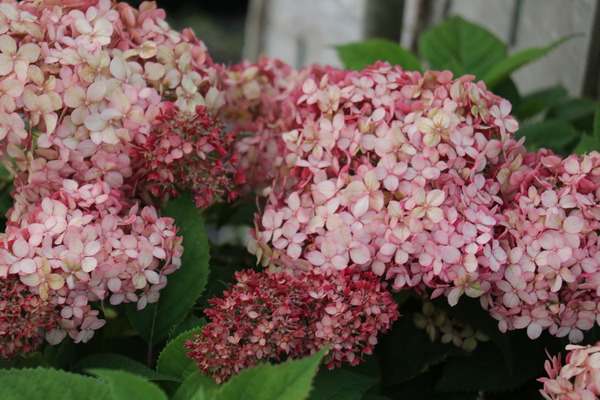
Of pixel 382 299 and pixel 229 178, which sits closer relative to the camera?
pixel 382 299

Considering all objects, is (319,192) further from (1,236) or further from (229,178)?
(1,236)

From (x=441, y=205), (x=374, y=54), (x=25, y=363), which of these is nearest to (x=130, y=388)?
(x=25, y=363)

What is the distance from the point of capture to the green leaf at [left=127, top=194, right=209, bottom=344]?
826 mm

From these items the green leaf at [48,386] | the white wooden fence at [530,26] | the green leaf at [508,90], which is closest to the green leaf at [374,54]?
the white wooden fence at [530,26]

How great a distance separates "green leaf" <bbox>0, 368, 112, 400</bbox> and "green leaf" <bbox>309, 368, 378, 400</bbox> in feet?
0.63

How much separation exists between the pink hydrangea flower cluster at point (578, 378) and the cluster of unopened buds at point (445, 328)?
0.64 feet

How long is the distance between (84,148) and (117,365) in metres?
0.22

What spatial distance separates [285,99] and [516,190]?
0.29 m

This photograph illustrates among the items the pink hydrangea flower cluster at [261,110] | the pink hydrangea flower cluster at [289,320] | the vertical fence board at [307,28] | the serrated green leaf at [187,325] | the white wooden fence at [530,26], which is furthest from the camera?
the vertical fence board at [307,28]

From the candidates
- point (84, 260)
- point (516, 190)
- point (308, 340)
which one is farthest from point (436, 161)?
point (84, 260)

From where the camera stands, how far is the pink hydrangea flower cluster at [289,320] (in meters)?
0.68

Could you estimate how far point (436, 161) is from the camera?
A: 76 centimetres

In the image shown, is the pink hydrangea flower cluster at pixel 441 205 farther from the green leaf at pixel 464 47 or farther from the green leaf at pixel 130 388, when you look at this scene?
the green leaf at pixel 464 47

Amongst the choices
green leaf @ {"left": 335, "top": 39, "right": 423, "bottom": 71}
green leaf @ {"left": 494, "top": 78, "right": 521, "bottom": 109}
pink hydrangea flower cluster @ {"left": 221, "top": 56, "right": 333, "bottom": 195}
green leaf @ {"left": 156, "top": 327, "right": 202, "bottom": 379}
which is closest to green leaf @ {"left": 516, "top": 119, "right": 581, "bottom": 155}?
green leaf @ {"left": 494, "top": 78, "right": 521, "bottom": 109}
